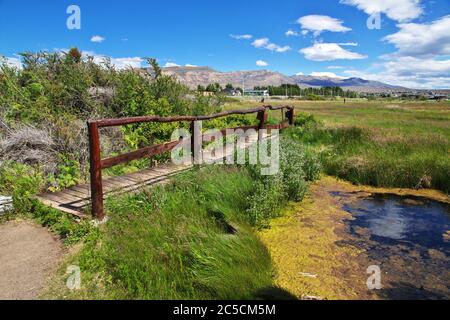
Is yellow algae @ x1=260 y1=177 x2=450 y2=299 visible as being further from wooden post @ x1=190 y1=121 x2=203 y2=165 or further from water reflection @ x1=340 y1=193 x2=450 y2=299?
wooden post @ x1=190 y1=121 x2=203 y2=165

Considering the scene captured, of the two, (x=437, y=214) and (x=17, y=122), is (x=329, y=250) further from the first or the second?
(x=17, y=122)

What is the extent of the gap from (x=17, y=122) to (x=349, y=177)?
8394mm

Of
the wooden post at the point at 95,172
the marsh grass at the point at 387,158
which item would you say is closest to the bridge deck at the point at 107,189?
the wooden post at the point at 95,172

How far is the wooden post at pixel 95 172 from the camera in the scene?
4488 mm

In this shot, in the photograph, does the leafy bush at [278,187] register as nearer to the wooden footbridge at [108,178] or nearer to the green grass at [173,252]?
the green grass at [173,252]

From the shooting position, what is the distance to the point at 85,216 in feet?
15.1

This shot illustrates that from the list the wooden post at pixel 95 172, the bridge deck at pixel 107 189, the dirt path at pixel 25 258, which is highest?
the wooden post at pixel 95 172

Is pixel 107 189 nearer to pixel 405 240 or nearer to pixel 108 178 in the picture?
pixel 108 178

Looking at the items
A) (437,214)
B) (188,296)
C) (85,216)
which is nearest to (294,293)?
(188,296)

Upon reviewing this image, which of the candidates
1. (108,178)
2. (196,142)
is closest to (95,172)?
(108,178)

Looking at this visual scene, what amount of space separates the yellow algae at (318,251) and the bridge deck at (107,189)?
7.82ft

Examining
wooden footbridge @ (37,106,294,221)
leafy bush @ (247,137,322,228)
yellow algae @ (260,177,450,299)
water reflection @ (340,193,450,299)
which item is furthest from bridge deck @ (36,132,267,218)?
water reflection @ (340,193,450,299)

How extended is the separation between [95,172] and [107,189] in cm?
125
